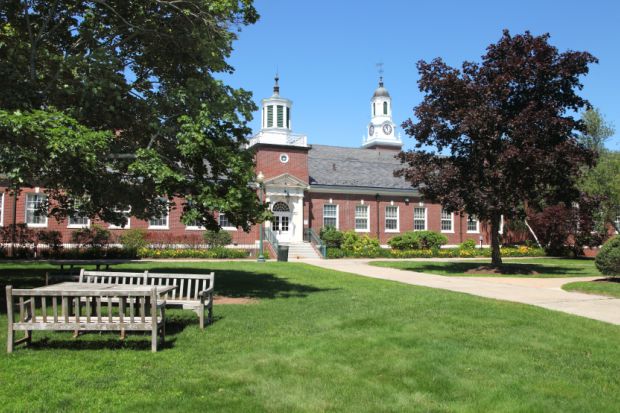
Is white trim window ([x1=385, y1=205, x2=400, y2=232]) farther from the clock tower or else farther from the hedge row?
the clock tower

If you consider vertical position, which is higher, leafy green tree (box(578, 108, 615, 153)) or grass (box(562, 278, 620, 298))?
leafy green tree (box(578, 108, 615, 153))

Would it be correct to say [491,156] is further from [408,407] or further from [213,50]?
[408,407]

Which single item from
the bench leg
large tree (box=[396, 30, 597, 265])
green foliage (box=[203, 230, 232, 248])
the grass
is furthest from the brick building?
the bench leg

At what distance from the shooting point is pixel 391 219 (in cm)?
3725

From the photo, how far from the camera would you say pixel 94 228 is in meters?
28.6

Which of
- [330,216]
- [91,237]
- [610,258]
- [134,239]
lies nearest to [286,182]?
[330,216]

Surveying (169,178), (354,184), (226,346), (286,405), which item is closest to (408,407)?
(286,405)

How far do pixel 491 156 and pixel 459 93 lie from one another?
107 inches

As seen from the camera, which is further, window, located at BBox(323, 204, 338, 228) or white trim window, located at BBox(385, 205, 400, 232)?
white trim window, located at BBox(385, 205, 400, 232)

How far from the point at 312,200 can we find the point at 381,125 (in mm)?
30272

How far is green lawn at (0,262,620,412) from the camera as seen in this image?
4.98m

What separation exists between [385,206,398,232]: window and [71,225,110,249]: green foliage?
18.5m

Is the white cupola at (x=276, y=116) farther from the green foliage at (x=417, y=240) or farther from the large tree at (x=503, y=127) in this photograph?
the large tree at (x=503, y=127)

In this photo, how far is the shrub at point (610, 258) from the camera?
15.5 m
